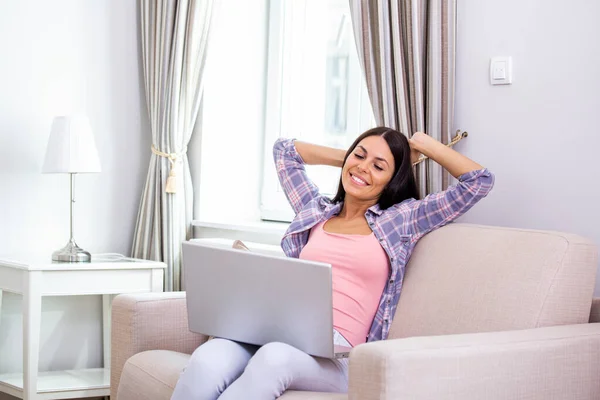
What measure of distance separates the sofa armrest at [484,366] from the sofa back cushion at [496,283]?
0.09 meters

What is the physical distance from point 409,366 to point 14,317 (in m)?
2.33

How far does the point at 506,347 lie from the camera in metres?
1.64

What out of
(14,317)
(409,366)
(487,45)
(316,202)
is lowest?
(14,317)

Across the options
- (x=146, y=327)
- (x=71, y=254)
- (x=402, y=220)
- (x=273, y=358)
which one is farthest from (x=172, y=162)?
(x=273, y=358)

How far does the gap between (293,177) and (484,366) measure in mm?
1135

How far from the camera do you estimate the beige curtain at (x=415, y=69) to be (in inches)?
98.3

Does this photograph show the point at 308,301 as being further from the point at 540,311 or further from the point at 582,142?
the point at 582,142

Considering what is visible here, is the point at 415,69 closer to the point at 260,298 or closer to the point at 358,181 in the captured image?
the point at 358,181

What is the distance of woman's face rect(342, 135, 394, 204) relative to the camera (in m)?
2.34

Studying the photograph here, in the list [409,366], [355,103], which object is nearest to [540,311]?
[409,366]

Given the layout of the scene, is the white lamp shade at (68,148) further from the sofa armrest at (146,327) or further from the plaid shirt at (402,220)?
the plaid shirt at (402,220)

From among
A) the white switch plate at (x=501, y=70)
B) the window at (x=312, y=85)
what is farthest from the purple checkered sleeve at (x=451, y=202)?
the window at (x=312, y=85)

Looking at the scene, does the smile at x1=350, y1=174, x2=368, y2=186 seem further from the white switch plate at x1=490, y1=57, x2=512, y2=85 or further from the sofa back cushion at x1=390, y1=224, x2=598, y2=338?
the white switch plate at x1=490, y1=57, x2=512, y2=85

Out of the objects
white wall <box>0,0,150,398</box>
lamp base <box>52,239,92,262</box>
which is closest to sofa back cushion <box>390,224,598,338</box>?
lamp base <box>52,239,92,262</box>
